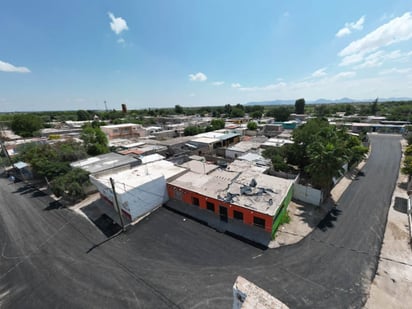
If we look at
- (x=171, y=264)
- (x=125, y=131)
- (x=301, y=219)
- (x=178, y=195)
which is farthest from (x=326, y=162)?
(x=125, y=131)

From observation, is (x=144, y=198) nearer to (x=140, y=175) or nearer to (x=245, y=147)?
(x=140, y=175)

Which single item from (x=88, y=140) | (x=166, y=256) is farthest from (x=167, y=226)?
(x=88, y=140)

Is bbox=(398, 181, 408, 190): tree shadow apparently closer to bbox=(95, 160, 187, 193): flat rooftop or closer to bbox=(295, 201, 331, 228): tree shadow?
bbox=(295, 201, 331, 228): tree shadow

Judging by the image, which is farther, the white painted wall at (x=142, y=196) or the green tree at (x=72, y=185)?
the green tree at (x=72, y=185)

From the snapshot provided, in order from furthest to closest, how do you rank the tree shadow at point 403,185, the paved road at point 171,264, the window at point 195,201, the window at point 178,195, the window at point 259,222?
the tree shadow at point 403,185, the window at point 178,195, the window at point 195,201, the window at point 259,222, the paved road at point 171,264

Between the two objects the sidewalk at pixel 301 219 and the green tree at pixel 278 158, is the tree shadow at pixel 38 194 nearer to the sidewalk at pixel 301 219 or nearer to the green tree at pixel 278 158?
the sidewalk at pixel 301 219

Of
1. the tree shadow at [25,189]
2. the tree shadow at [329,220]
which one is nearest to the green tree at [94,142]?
the tree shadow at [25,189]
